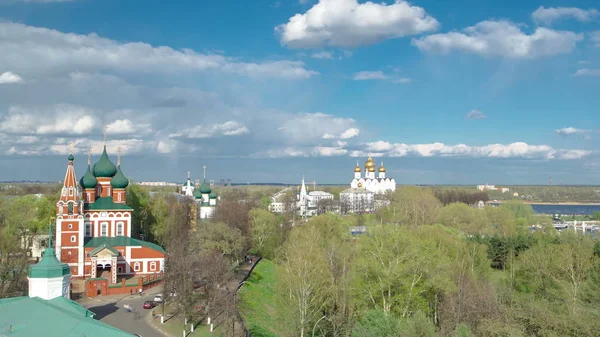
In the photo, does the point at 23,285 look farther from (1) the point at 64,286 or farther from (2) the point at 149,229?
(2) the point at 149,229

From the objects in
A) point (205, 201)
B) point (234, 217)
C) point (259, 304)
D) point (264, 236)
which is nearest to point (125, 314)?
point (259, 304)

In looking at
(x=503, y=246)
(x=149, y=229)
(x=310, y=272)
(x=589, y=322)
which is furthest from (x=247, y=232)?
(x=589, y=322)

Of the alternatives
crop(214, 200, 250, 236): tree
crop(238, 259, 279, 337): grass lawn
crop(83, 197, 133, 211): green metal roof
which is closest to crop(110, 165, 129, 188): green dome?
crop(83, 197, 133, 211): green metal roof

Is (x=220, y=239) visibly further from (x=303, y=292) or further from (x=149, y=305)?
(x=303, y=292)

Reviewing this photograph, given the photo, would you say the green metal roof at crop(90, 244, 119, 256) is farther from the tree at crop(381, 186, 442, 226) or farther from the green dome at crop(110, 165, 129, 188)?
the tree at crop(381, 186, 442, 226)

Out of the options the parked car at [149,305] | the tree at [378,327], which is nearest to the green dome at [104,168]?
the parked car at [149,305]

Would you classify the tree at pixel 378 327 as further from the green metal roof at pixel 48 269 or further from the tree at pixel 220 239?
the tree at pixel 220 239
